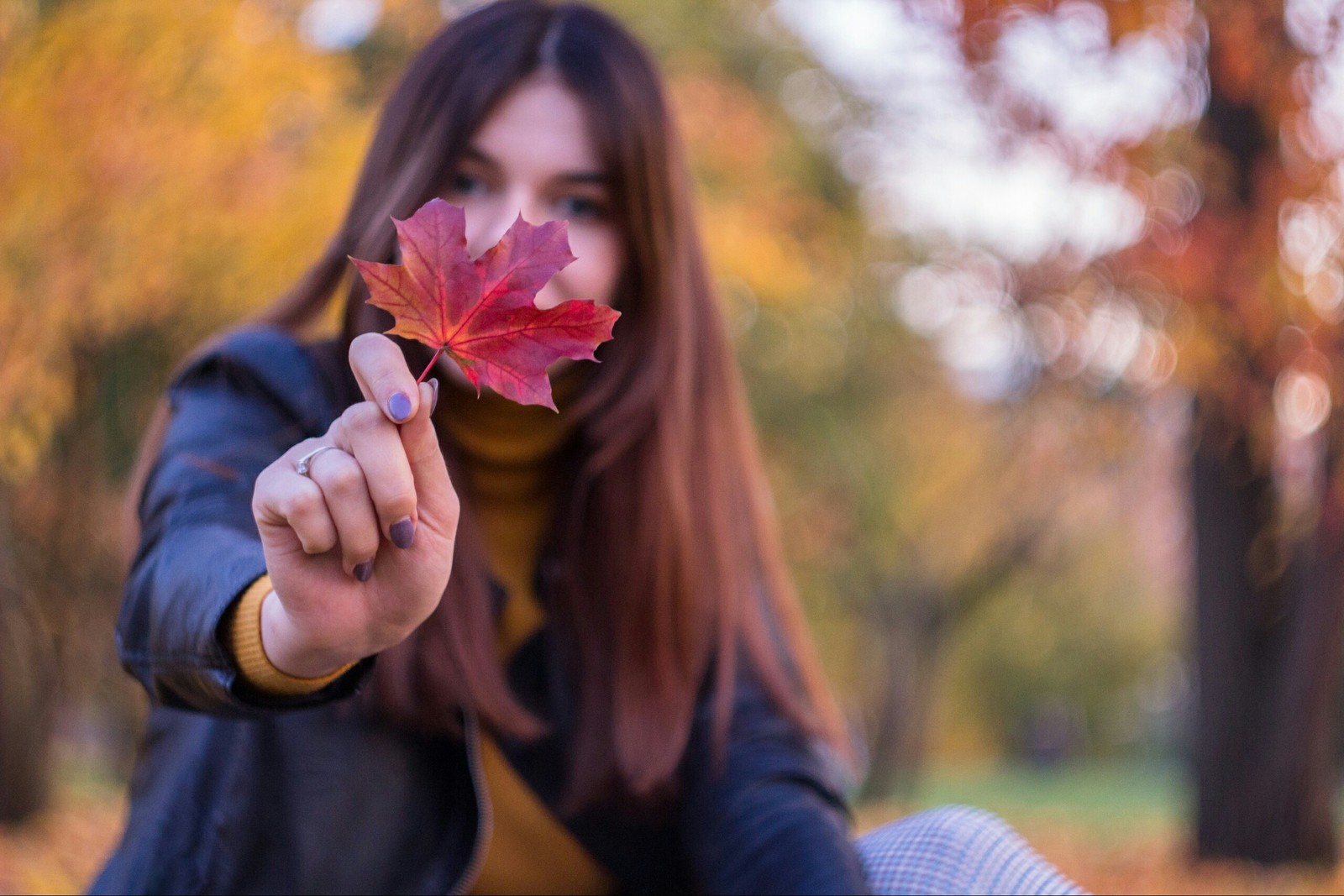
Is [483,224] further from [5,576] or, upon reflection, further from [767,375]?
[767,375]

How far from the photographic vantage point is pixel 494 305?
85 cm

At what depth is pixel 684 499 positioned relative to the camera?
6.28 ft

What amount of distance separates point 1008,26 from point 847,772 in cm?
230

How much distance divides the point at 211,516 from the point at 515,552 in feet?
2.20

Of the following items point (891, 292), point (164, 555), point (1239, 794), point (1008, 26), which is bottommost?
point (1239, 794)

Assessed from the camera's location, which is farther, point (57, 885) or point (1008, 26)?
point (57, 885)

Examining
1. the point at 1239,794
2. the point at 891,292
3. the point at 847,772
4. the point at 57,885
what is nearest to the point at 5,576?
the point at 57,885

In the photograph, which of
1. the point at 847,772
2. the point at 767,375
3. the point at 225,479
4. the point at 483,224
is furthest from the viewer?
the point at 767,375

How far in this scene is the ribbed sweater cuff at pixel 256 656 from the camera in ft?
3.53

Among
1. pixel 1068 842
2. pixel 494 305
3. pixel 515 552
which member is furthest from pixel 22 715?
pixel 494 305

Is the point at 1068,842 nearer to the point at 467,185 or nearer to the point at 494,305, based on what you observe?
the point at 467,185

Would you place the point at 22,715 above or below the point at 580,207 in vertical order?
below

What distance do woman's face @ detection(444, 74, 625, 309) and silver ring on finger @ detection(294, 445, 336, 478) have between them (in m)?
0.77

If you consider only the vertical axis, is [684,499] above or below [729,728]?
above
